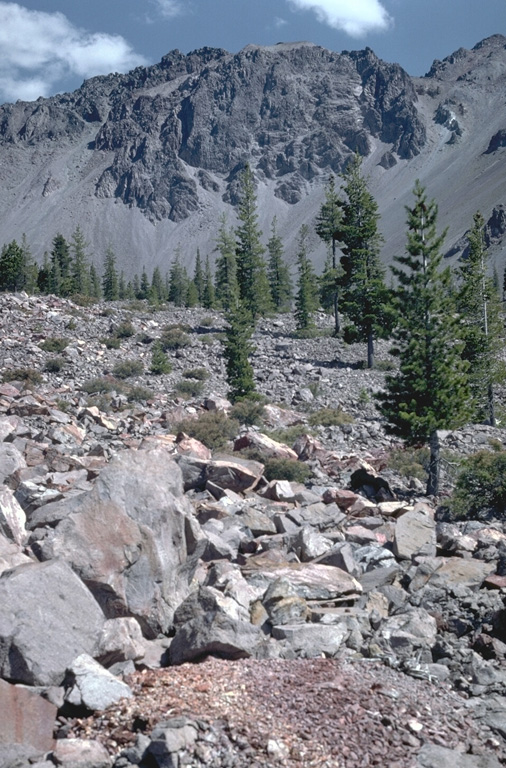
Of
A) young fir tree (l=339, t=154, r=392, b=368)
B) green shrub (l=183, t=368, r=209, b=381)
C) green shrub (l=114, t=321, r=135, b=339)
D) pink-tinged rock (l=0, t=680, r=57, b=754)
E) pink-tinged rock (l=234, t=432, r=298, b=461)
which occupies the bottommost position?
pink-tinged rock (l=0, t=680, r=57, b=754)

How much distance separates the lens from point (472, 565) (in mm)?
9781

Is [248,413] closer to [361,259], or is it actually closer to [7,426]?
[7,426]

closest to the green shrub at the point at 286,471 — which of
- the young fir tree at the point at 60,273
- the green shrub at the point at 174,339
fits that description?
the green shrub at the point at 174,339

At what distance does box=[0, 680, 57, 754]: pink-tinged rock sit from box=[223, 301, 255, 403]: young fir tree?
23.7m

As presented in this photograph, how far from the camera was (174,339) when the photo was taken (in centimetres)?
3766

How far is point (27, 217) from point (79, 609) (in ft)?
700

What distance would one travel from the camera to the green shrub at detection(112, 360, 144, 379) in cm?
3114

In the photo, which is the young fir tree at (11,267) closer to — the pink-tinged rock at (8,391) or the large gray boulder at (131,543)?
the pink-tinged rock at (8,391)

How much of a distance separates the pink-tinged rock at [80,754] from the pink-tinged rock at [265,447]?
1321 cm

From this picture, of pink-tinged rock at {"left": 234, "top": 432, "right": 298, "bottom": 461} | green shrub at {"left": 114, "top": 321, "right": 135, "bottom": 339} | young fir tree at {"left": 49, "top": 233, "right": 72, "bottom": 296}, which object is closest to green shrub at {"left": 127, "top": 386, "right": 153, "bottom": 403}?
pink-tinged rock at {"left": 234, "top": 432, "right": 298, "bottom": 461}

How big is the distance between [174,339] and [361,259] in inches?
522

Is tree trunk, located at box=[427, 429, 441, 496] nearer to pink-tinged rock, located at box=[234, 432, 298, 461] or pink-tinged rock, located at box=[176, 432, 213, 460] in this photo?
pink-tinged rock, located at box=[234, 432, 298, 461]

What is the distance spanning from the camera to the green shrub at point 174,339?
37312 mm

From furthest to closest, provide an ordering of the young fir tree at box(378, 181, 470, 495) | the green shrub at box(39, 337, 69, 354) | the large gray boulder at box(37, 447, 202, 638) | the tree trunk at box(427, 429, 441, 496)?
the green shrub at box(39, 337, 69, 354), the young fir tree at box(378, 181, 470, 495), the tree trunk at box(427, 429, 441, 496), the large gray boulder at box(37, 447, 202, 638)
